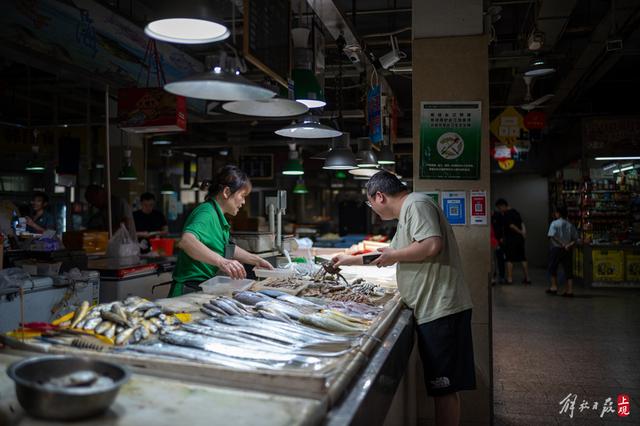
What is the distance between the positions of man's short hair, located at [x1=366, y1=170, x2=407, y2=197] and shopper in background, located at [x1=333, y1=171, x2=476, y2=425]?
15cm

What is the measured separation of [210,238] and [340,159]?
6.68 ft

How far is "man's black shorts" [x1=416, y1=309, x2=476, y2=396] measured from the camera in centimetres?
361

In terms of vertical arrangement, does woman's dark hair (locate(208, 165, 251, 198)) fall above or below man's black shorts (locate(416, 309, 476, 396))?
above

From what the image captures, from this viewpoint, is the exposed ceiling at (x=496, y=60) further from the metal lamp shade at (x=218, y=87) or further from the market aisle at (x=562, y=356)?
the market aisle at (x=562, y=356)

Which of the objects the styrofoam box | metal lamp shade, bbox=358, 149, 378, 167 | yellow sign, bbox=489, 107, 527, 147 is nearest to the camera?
the styrofoam box

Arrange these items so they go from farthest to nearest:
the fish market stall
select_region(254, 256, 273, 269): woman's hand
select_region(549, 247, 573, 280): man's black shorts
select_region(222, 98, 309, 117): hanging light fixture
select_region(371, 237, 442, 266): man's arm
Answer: select_region(549, 247, 573, 280): man's black shorts → select_region(254, 256, 273, 269): woman's hand → select_region(371, 237, 442, 266): man's arm → select_region(222, 98, 309, 117): hanging light fixture → the fish market stall

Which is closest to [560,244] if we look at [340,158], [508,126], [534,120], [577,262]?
[577,262]

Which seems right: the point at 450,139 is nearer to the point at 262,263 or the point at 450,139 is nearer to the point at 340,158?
the point at 340,158

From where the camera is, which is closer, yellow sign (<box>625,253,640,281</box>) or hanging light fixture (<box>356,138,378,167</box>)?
hanging light fixture (<box>356,138,378,167</box>)

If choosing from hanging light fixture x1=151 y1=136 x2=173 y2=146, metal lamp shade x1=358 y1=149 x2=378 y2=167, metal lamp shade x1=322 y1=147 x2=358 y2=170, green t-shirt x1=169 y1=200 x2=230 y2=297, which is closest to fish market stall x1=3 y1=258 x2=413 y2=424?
green t-shirt x1=169 y1=200 x2=230 y2=297

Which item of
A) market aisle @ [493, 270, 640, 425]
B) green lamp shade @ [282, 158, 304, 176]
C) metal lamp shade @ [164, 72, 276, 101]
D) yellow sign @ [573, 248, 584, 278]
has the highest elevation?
Result: green lamp shade @ [282, 158, 304, 176]

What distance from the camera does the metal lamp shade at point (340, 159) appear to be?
5762mm

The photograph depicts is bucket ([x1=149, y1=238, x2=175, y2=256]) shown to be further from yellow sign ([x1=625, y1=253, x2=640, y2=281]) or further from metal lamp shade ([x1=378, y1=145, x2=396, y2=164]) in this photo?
yellow sign ([x1=625, y1=253, x2=640, y2=281])

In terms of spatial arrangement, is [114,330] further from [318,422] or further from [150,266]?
[150,266]
